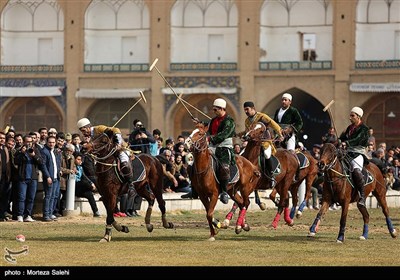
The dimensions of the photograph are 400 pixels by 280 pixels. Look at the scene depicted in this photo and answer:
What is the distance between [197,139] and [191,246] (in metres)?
1.94

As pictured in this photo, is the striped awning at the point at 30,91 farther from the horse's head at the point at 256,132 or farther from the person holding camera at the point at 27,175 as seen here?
the horse's head at the point at 256,132

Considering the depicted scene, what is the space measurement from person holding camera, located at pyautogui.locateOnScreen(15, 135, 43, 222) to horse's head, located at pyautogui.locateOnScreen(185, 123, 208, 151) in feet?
19.8

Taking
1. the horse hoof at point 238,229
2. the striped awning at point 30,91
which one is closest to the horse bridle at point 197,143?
the horse hoof at point 238,229

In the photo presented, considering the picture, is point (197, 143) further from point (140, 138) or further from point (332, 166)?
point (140, 138)

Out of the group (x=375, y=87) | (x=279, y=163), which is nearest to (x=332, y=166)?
Result: (x=279, y=163)

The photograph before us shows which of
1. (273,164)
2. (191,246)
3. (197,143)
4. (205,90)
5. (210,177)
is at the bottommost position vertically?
(191,246)

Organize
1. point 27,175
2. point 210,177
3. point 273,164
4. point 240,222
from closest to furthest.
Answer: point 210,177, point 240,222, point 273,164, point 27,175

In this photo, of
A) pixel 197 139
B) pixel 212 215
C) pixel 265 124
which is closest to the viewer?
pixel 197 139

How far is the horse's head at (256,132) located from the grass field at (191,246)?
1684 millimetres

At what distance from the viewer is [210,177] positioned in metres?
20.7

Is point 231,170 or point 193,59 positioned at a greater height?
point 193,59

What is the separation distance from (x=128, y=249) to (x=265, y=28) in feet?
122
